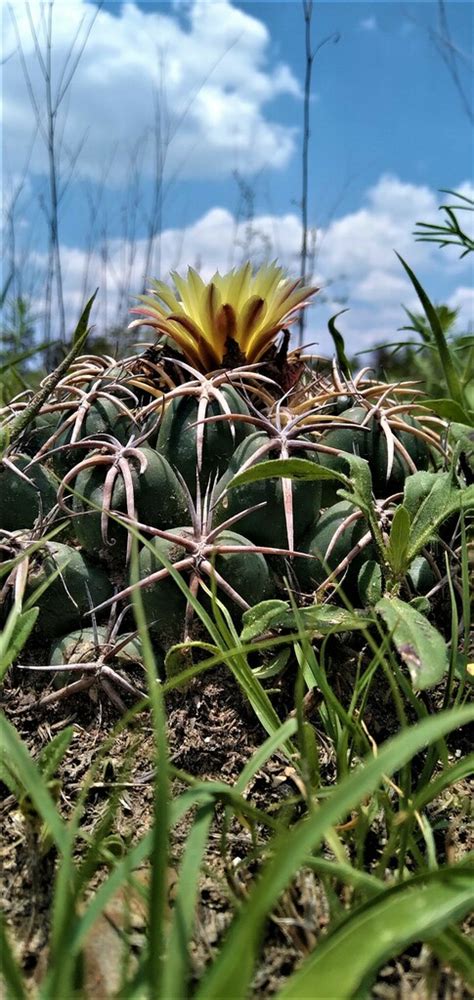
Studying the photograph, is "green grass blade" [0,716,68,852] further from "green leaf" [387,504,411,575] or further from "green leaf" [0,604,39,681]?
"green leaf" [387,504,411,575]

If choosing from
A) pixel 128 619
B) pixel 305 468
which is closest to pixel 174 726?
pixel 128 619

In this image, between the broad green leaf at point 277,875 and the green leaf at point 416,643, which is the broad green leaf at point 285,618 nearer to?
the green leaf at point 416,643

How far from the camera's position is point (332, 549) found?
1427 millimetres

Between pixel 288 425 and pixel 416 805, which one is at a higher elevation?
pixel 288 425

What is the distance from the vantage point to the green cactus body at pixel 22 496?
1558 millimetres

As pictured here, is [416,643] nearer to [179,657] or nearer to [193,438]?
[179,657]

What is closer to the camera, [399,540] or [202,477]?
[399,540]

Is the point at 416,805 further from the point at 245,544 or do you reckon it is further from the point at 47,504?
the point at 47,504

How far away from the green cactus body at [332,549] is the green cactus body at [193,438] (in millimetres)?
229

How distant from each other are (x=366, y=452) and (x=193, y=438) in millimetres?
381

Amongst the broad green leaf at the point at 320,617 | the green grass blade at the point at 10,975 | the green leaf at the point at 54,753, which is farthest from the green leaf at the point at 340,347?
the green grass blade at the point at 10,975

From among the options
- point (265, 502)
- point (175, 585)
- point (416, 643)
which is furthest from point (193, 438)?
point (416, 643)

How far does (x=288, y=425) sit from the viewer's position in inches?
58.2

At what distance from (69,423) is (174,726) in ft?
2.20
